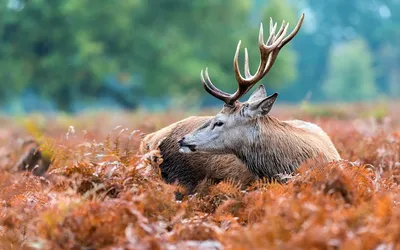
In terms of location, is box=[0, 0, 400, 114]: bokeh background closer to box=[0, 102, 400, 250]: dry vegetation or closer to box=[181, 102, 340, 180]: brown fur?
box=[181, 102, 340, 180]: brown fur

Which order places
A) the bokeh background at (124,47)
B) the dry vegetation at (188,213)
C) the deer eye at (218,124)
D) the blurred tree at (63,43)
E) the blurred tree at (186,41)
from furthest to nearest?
the blurred tree at (186,41) → the bokeh background at (124,47) → the blurred tree at (63,43) → the deer eye at (218,124) → the dry vegetation at (188,213)

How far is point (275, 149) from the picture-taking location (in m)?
5.51

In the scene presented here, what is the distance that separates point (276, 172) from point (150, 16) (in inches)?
1198

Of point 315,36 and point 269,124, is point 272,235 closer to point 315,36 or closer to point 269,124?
point 269,124

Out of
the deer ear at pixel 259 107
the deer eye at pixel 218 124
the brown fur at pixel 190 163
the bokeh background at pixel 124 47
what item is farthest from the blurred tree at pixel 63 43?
the deer ear at pixel 259 107

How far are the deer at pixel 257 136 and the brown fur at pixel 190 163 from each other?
10 centimetres

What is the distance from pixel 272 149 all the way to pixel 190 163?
848 millimetres

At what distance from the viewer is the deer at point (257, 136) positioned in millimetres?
5484

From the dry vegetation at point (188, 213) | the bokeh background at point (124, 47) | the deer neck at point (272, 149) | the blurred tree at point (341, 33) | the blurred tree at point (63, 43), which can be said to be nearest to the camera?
the dry vegetation at point (188, 213)

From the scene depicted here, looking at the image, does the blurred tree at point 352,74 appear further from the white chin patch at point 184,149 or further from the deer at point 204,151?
the white chin patch at point 184,149

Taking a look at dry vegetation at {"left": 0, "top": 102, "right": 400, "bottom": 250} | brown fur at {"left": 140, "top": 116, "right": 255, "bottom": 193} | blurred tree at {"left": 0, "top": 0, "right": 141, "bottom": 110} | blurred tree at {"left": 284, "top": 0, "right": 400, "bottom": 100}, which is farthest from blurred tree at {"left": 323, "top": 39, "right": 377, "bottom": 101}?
dry vegetation at {"left": 0, "top": 102, "right": 400, "bottom": 250}

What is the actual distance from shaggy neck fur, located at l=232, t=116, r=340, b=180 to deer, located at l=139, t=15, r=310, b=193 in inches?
4.0

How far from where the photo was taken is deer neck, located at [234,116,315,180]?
215 inches

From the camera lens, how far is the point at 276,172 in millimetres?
5453
